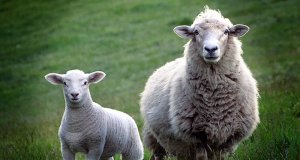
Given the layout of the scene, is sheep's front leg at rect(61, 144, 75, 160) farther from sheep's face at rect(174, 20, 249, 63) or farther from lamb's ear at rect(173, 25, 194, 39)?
lamb's ear at rect(173, 25, 194, 39)

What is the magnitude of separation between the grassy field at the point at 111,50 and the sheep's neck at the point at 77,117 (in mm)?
1996

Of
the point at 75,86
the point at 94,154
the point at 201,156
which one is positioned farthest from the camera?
the point at 201,156

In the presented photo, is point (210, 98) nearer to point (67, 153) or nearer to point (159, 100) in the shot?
point (159, 100)

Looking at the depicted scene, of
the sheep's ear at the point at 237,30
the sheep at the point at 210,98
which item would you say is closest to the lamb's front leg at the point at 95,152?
the sheep at the point at 210,98

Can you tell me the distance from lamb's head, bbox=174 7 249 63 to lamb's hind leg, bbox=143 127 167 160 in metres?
1.64

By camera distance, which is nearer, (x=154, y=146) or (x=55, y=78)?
(x=55, y=78)

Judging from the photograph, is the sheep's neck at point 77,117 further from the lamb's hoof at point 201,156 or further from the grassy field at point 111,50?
the grassy field at point 111,50

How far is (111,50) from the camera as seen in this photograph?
23094 millimetres

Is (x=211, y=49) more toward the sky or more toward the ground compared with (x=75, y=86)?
more toward the sky

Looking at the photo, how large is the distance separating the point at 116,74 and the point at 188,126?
1362cm

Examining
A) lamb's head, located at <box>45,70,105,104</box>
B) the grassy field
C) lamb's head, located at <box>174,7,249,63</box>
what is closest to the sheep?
lamb's head, located at <box>174,7,249,63</box>

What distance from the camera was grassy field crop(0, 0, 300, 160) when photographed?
12.7 metres

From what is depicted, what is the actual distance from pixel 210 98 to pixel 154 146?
170 cm


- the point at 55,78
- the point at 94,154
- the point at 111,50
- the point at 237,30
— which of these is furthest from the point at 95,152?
the point at 111,50
